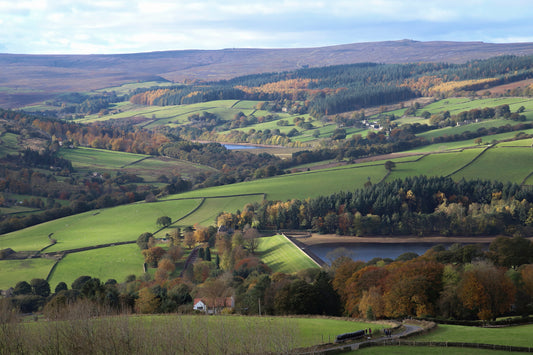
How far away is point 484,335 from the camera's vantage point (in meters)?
31.1

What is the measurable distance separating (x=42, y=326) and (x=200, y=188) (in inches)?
3616

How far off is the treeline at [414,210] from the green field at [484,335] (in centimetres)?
5897

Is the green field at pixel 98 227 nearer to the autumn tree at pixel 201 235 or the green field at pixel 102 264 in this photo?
the green field at pixel 102 264

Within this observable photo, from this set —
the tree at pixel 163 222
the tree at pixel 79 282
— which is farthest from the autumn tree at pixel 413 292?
the tree at pixel 163 222

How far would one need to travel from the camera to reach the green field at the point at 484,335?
95.6 feet

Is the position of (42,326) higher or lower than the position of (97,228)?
higher

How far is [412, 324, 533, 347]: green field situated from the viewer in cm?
2915

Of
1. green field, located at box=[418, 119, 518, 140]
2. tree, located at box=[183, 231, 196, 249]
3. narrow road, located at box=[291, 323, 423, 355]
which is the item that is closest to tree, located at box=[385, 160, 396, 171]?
green field, located at box=[418, 119, 518, 140]

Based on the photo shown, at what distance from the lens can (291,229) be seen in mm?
95062

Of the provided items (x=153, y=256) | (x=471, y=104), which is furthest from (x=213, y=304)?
(x=471, y=104)

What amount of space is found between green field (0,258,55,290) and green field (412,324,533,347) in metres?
52.5

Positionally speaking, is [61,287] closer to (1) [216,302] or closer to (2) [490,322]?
(1) [216,302]

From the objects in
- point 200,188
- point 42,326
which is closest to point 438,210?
point 200,188

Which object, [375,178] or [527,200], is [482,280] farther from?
[375,178]
